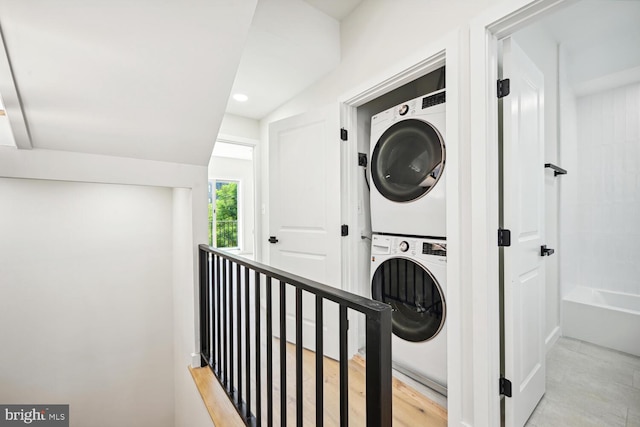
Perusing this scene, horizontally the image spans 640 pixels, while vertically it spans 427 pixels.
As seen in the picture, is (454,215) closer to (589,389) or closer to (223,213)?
(589,389)

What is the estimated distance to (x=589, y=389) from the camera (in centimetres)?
174

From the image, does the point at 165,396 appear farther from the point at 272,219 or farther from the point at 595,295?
the point at 595,295

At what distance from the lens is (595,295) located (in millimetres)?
2697

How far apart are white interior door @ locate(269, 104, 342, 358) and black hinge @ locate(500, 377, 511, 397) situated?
1.07 m

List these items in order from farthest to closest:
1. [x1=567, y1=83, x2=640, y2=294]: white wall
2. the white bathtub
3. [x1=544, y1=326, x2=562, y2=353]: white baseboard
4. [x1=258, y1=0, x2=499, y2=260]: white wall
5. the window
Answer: the window, [x1=567, y1=83, x2=640, y2=294]: white wall, [x1=544, y1=326, x2=562, y2=353]: white baseboard, the white bathtub, [x1=258, y1=0, x2=499, y2=260]: white wall

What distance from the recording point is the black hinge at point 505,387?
128 centimetres

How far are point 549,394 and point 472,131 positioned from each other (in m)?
1.70

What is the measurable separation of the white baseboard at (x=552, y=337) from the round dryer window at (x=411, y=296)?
1346 millimetres

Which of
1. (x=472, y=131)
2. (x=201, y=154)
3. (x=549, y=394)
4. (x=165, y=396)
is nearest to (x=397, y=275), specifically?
(x=472, y=131)

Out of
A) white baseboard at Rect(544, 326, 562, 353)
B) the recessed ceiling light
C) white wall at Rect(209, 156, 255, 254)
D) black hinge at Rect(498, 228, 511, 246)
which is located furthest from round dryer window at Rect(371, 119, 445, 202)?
white wall at Rect(209, 156, 255, 254)

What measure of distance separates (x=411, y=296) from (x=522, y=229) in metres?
0.75

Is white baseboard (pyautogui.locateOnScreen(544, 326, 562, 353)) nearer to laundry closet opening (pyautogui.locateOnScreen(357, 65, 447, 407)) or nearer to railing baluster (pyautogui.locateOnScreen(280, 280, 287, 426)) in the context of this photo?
laundry closet opening (pyautogui.locateOnScreen(357, 65, 447, 407))

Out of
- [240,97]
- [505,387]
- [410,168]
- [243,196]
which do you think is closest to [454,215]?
[410,168]

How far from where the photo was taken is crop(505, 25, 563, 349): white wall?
79.4 inches
